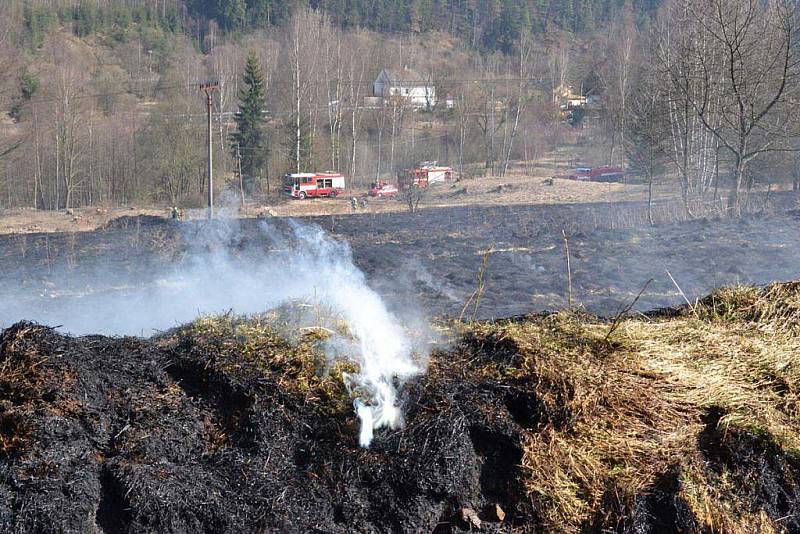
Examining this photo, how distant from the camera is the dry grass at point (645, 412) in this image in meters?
3.68

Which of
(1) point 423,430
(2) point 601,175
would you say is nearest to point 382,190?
(2) point 601,175

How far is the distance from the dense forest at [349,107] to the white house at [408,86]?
58cm

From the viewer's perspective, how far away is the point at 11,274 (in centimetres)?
1480

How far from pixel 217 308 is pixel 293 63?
35534 millimetres

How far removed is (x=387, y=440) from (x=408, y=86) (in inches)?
2153

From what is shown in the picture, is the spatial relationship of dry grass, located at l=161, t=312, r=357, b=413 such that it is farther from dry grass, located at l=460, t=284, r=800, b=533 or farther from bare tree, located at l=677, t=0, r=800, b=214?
bare tree, located at l=677, t=0, r=800, b=214

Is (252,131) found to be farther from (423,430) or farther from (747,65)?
(423,430)

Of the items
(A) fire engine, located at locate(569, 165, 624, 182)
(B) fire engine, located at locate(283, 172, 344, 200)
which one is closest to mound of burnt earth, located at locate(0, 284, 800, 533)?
(B) fire engine, located at locate(283, 172, 344, 200)

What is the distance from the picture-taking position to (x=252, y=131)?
3828 centimetres

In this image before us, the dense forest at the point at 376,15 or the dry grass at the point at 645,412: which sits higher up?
the dense forest at the point at 376,15

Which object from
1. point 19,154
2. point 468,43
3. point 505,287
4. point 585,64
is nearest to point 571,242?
point 505,287

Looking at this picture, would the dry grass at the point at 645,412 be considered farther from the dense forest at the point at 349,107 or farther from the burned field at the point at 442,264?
the dense forest at the point at 349,107

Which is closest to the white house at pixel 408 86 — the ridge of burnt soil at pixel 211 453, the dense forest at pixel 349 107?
the dense forest at pixel 349 107

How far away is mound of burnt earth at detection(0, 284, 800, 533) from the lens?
10.6 feet
